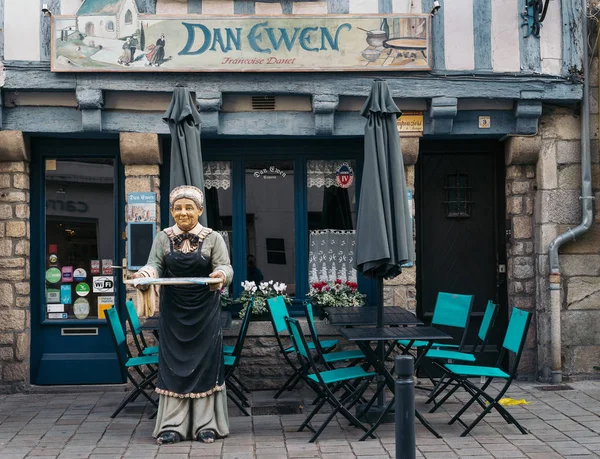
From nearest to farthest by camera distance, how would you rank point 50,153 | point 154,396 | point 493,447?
point 493,447
point 154,396
point 50,153

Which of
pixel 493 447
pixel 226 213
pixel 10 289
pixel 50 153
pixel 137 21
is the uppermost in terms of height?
pixel 137 21

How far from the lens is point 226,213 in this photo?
28.7ft

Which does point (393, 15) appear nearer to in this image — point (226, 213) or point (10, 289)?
point (226, 213)

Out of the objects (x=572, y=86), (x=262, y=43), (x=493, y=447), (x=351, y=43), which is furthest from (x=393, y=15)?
(x=493, y=447)

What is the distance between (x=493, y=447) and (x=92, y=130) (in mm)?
4789

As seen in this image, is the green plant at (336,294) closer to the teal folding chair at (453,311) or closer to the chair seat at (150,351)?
the teal folding chair at (453,311)

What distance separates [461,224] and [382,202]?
2.66 meters

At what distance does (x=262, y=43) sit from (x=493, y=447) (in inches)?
175

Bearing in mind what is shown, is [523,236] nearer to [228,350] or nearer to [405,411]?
[228,350]

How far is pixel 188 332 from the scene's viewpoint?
20.2 feet

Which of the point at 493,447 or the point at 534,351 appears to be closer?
the point at 493,447

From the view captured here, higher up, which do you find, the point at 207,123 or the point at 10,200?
the point at 207,123

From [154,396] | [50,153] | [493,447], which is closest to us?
[493,447]

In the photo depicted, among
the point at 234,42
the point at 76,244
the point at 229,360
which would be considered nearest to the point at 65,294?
the point at 76,244
